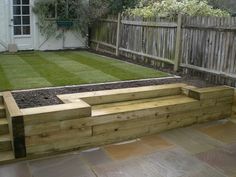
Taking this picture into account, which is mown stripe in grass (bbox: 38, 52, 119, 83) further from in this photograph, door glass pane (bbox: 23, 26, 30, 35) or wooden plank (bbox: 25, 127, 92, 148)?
door glass pane (bbox: 23, 26, 30, 35)

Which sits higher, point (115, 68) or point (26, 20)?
point (26, 20)

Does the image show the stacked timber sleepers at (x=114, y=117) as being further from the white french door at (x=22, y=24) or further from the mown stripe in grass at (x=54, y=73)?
the white french door at (x=22, y=24)

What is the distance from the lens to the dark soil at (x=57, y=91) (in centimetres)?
391

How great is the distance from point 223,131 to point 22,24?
24.7ft

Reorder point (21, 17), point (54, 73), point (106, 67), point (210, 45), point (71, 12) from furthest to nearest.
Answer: point (71, 12)
point (21, 17)
point (106, 67)
point (54, 73)
point (210, 45)

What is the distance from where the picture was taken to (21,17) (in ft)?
31.2

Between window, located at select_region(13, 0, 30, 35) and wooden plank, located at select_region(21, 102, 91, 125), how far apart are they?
680cm

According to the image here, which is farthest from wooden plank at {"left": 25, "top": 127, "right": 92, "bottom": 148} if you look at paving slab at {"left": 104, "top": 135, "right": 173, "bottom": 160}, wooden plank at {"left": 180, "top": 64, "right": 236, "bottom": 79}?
wooden plank at {"left": 180, "top": 64, "right": 236, "bottom": 79}

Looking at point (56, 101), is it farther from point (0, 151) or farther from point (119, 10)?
point (119, 10)

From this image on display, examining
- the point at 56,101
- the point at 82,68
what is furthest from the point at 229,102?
the point at 82,68

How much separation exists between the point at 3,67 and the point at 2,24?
3.33 m

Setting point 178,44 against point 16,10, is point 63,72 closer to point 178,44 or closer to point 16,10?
point 178,44

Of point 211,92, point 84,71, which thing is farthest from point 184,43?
point 84,71

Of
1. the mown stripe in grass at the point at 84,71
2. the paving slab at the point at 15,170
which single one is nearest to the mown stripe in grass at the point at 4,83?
the mown stripe in grass at the point at 84,71
